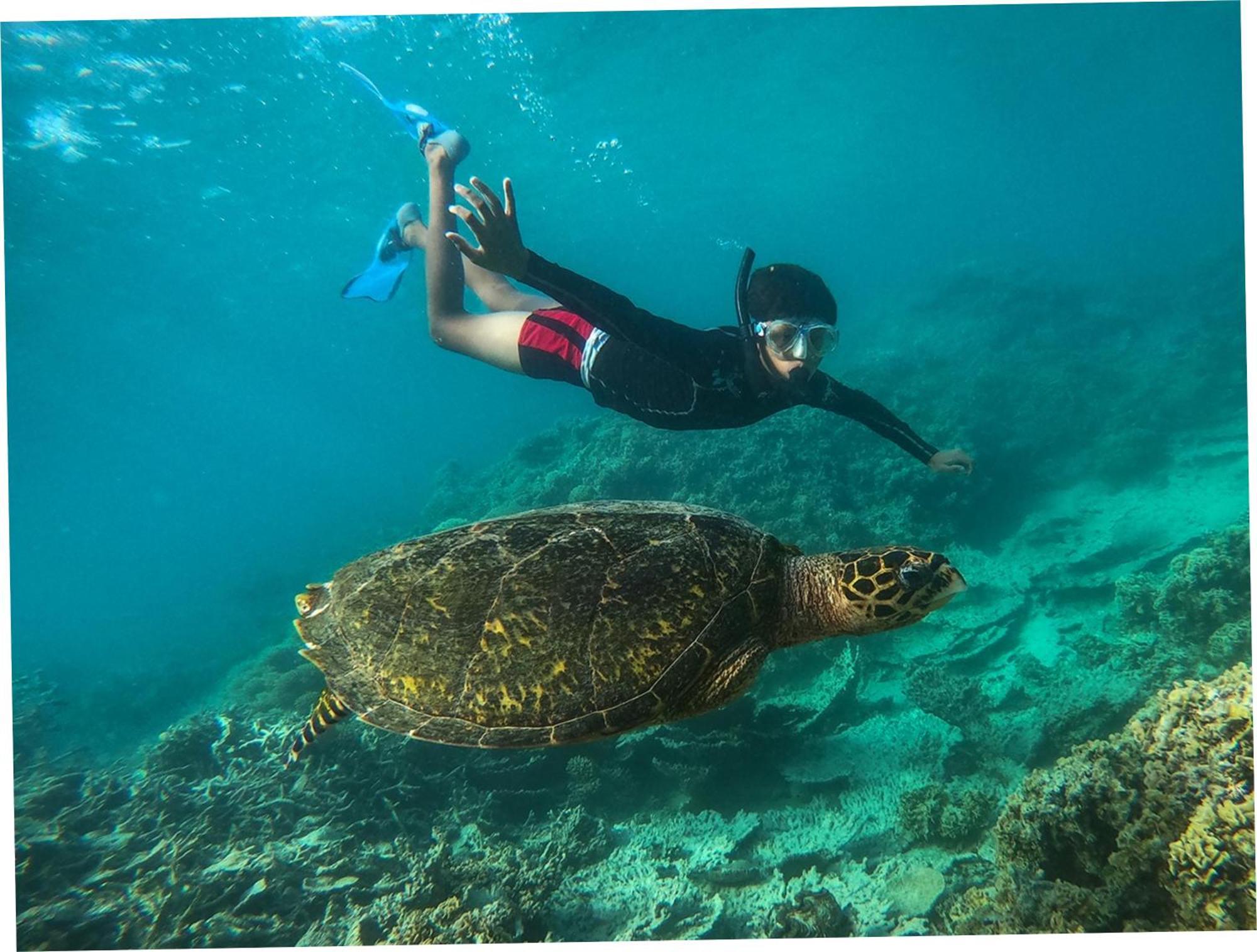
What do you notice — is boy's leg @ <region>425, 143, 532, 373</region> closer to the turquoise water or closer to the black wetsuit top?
the black wetsuit top

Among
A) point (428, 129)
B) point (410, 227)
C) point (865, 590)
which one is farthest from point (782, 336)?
point (410, 227)

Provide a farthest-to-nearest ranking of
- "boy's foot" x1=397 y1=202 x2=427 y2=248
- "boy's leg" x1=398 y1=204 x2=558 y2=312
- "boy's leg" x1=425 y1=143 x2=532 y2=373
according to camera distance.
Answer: "boy's foot" x1=397 y1=202 x2=427 y2=248 → "boy's leg" x1=398 y1=204 x2=558 y2=312 → "boy's leg" x1=425 y1=143 x2=532 y2=373

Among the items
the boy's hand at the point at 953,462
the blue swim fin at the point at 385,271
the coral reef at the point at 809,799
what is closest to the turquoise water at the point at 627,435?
the coral reef at the point at 809,799

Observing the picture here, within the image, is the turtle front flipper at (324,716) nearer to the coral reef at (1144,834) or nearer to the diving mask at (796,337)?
the diving mask at (796,337)

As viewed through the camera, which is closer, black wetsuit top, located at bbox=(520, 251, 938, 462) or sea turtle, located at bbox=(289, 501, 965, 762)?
sea turtle, located at bbox=(289, 501, 965, 762)

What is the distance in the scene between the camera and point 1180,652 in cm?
502

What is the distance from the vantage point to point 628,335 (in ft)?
11.9

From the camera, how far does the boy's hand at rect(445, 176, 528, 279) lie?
280cm

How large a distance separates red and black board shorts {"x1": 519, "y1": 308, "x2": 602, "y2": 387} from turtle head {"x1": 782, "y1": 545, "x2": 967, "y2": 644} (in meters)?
2.85

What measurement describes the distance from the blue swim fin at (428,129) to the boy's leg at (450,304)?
192 millimetres

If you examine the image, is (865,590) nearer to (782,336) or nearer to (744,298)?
(782,336)

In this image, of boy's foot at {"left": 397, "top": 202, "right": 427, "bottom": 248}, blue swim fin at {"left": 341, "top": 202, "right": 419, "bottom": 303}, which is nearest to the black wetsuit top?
boy's foot at {"left": 397, "top": 202, "right": 427, "bottom": 248}

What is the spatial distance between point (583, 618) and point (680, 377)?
7.85 ft

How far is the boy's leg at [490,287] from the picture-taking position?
19.3ft
